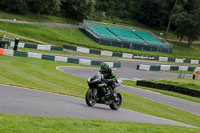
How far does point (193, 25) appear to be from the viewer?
73.6 metres

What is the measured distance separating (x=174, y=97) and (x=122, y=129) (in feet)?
53.8

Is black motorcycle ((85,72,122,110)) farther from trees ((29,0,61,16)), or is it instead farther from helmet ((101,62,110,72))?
trees ((29,0,61,16))

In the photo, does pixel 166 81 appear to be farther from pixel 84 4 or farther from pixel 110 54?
pixel 84 4

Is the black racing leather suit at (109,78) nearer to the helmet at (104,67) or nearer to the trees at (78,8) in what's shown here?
the helmet at (104,67)

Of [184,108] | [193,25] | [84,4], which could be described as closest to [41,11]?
[84,4]

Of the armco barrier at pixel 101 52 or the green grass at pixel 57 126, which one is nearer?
the green grass at pixel 57 126

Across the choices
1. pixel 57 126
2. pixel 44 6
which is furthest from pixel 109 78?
pixel 44 6

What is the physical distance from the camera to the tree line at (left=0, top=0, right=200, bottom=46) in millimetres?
63156

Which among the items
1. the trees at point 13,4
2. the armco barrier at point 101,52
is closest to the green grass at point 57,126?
the armco barrier at point 101,52

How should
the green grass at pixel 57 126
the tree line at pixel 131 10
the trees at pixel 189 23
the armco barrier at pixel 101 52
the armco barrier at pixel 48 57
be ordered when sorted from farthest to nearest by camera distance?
the trees at pixel 189 23 → the tree line at pixel 131 10 → the armco barrier at pixel 101 52 → the armco barrier at pixel 48 57 → the green grass at pixel 57 126

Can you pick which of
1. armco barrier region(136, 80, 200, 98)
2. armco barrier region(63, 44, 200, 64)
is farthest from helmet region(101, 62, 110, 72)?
armco barrier region(63, 44, 200, 64)

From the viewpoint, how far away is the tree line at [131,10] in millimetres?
63156

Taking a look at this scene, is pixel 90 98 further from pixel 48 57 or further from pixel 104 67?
pixel 48 57

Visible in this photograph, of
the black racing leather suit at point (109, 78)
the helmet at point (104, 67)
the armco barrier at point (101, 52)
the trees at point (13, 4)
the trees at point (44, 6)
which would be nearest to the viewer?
the helmet at point (104, 67)
